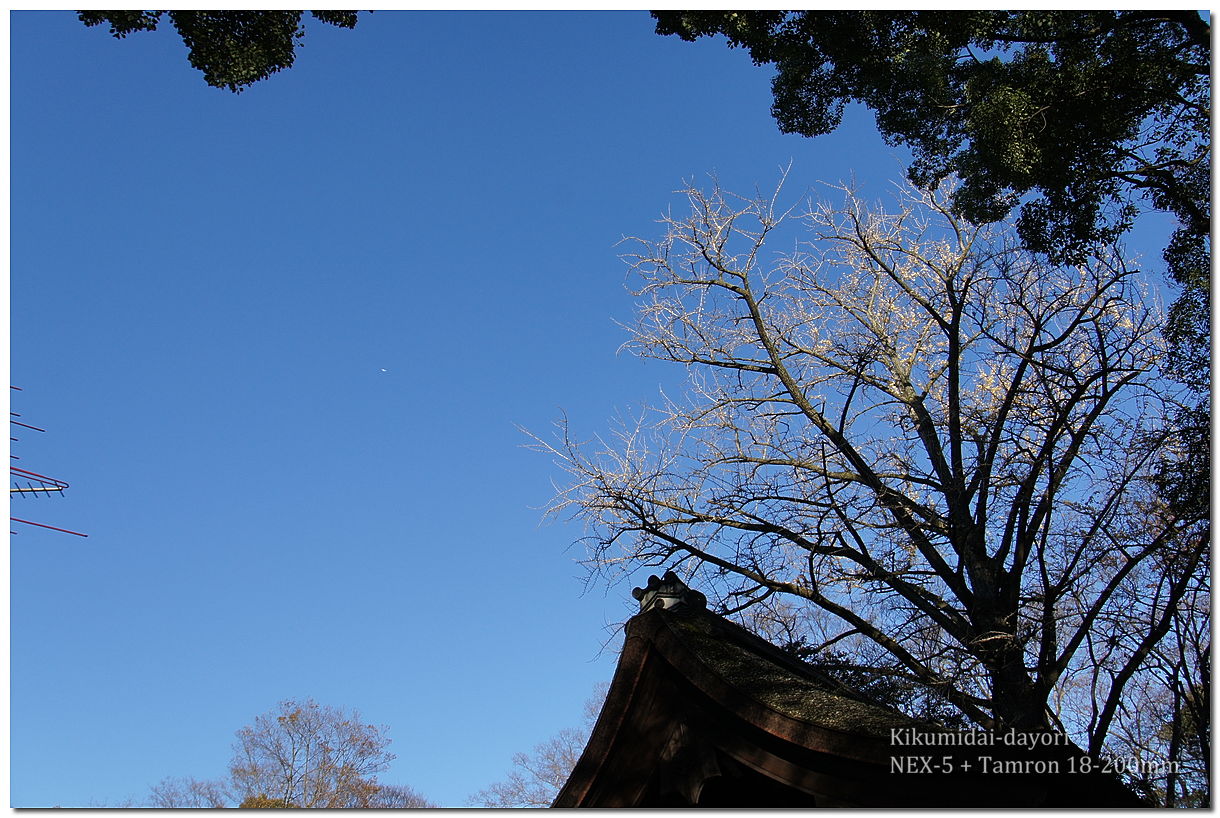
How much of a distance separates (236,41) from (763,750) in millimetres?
6846

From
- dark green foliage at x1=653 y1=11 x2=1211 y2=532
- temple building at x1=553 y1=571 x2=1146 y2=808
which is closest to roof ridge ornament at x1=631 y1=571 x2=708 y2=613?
temple building at x1=553 y1=571 x2=1146 y2=808

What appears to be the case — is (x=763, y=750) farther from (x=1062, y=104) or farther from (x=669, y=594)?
(x=1062, y=104)

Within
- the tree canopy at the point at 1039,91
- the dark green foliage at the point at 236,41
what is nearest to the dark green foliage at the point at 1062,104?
the tree canopy at the point at 1039,91

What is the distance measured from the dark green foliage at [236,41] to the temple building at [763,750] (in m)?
5.60

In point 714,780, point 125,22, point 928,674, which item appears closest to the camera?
point 714,780

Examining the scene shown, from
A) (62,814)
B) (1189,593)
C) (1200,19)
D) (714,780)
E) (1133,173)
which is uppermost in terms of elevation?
(1200,19)

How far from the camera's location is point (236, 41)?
7.60 meters

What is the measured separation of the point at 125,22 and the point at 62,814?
578cm

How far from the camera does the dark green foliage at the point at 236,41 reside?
7.53 meters

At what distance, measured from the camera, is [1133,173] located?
852cm

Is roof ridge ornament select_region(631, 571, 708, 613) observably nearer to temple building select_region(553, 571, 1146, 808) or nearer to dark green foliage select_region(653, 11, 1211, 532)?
temple building select_region(553, 571, 1146, 808)

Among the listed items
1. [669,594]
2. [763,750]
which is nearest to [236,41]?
[669,594]

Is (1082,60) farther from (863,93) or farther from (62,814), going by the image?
(62,814)
